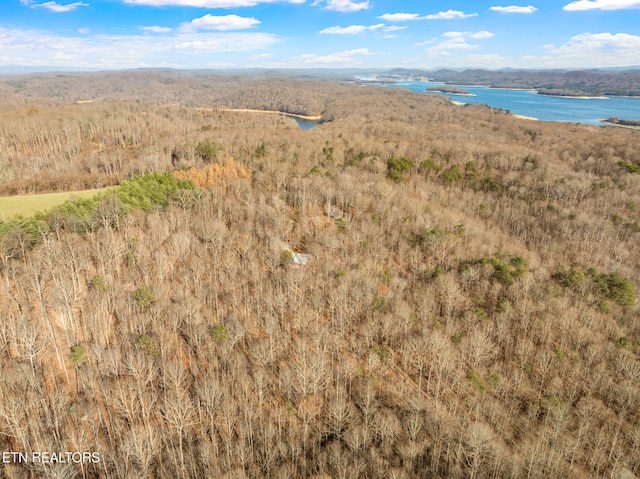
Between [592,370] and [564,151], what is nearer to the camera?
[592,370]

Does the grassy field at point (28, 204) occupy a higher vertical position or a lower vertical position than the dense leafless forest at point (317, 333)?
higher

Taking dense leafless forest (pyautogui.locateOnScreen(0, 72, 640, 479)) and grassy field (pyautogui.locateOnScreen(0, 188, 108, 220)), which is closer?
dense leafless forest (pyautogui.locateOnScreen(0, 72, 640, 479))

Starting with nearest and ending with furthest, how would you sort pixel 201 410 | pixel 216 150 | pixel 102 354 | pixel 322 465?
pixel 322 465, pixel 201 410, pixel 102 354, pixel 216 150

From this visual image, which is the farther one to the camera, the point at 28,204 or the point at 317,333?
the point at 28,204

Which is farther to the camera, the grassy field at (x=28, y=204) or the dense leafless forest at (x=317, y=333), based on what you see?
the grassy field at (x=28, y=204)

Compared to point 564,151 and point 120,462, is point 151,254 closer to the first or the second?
point 120,462

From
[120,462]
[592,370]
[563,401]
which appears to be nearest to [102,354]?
[120,462]

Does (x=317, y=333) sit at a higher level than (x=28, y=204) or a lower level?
lower

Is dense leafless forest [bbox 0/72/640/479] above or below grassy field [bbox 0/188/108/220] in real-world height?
below
